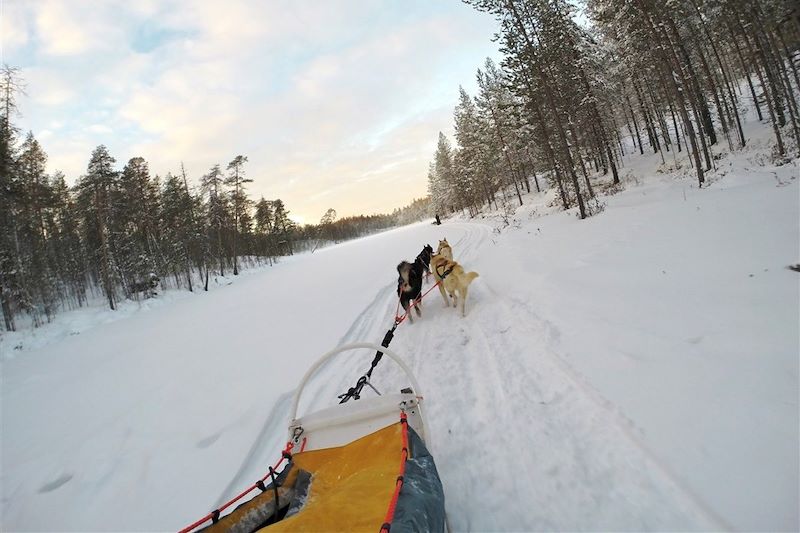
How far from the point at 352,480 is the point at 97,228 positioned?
3671 cm

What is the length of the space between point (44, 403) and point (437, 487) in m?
9.82

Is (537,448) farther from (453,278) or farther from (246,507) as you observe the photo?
(453,278)

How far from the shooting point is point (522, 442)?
9.37ft

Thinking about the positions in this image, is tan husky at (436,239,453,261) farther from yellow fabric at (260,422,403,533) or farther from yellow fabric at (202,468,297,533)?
yellow fabric at (202,468,297,533)

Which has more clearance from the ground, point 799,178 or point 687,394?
point 799,178

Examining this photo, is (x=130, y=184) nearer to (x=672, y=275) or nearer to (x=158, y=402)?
(x=158, y=402)

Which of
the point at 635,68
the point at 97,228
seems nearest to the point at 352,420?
the point at 635,68

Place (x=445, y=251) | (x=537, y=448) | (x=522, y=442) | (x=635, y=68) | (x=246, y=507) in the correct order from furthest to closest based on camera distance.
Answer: (x=635, y=68), (x=445, y=251), (x=522, y=442), (x=537, y=448), (x=246, y=507)

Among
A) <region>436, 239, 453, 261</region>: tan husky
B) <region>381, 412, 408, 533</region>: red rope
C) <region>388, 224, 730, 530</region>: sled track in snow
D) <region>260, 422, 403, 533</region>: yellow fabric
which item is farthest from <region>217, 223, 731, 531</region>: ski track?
<region>436, 239, 453, 261</region>: tan husky

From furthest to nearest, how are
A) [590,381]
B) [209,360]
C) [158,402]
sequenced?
1. [209,360]
2. [158,402]
3. [590,381]

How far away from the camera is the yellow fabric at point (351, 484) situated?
68.7 inches

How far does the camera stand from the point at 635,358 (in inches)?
136

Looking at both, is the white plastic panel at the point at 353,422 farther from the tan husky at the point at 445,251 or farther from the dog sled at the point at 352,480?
the tan husky at the point at 445,251

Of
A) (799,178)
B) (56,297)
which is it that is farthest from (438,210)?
(799,178)
